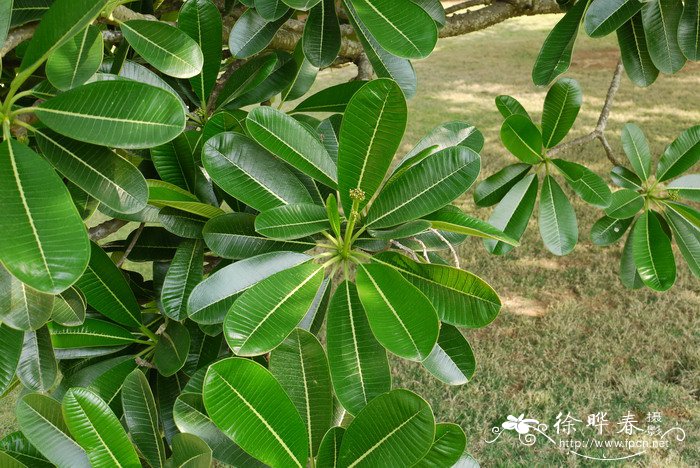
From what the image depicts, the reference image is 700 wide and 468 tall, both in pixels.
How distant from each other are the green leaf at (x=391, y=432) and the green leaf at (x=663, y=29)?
788mm

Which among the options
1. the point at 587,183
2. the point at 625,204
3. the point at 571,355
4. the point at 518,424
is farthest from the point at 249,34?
the point at 571,355

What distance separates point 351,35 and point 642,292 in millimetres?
2331

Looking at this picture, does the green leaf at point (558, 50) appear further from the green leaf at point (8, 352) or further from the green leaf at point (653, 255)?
the green leaf at point (8, 352)

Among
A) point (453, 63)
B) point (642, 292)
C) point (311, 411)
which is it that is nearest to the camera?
point (311, 411)

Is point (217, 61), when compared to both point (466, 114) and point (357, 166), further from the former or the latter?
point (466, 114)

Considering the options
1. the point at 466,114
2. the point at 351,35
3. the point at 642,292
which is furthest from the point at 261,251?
the point at 466,114

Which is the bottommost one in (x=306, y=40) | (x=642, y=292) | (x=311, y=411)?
(x=642, y=292)

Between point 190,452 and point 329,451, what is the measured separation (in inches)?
4.8

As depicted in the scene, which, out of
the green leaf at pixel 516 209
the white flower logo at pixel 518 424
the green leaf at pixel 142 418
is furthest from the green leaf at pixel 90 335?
the white flower logo at pixel 518 424

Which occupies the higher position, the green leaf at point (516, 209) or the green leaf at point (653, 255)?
the green leaf at point (516, 209)

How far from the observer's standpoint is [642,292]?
2.96 metres

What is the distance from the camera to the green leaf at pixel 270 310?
55 cm

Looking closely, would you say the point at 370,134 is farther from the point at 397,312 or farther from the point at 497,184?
the point at 497,184

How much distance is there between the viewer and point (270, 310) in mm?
569
